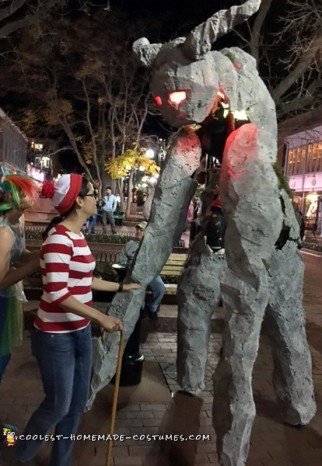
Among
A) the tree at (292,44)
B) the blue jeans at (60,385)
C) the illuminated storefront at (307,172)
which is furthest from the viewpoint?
the illuminated storefront at (307,172)

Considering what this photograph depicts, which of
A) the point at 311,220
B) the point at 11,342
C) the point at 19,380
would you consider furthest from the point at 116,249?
the point at 311,220

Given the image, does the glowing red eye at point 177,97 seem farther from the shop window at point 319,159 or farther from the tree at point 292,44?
the shop window at point 319,159

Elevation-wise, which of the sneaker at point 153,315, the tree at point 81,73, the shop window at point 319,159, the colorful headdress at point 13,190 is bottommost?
the sneaker at point 153,315

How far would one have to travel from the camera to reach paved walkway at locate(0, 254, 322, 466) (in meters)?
3.61

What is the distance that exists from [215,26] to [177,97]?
507mm

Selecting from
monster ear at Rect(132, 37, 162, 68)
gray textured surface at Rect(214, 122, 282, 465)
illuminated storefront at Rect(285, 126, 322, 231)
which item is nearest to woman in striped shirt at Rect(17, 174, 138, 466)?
gray textured surface at Rect(214, 122, 282, 465)

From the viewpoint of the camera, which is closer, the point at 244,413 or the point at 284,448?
the point at 244,413

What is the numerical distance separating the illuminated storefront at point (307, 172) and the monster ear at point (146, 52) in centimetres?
2389

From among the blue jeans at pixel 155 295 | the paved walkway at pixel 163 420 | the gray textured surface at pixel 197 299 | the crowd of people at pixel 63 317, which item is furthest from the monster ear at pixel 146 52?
the blue jeans at pixel 155 295

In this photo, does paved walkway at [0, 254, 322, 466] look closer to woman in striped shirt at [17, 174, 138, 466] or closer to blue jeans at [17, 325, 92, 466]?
blue jeans at [17, 325, 92, 466]

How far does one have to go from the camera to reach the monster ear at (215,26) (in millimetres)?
3051

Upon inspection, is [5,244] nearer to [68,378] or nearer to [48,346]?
[48,346]

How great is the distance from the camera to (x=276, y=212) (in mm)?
3166

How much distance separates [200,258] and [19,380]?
2290mm
